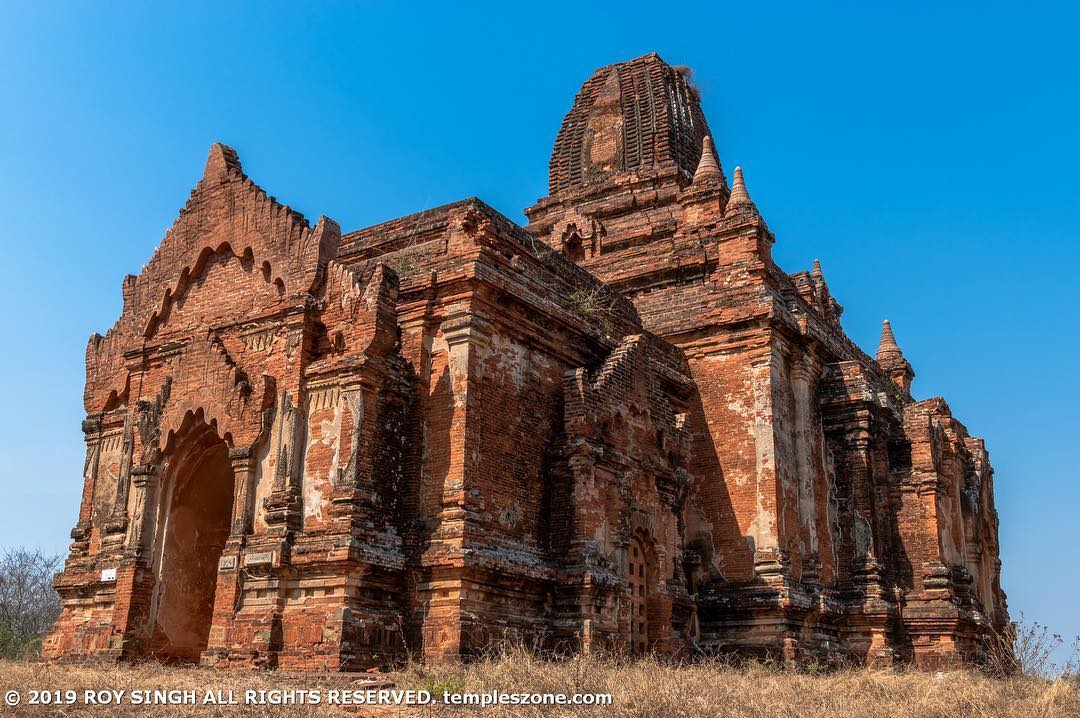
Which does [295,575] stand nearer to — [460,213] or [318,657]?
[318,657]

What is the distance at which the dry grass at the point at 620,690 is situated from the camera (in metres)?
8.84

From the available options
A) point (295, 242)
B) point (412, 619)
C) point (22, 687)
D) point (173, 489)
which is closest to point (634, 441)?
point (412, 619)

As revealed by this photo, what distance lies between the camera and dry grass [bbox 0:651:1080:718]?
29.0ft

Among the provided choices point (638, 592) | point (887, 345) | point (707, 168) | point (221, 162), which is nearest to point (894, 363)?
point (887, 345)

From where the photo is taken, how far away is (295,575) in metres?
12.6

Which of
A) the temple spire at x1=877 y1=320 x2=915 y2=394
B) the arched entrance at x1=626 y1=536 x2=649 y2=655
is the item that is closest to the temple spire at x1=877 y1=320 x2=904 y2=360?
the temple spire at x1=877 y1=320 x2=915 y2=394

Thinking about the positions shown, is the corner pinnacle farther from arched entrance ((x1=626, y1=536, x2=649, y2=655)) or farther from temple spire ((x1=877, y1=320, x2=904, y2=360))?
temple spire ((x1=877, y1=320, x2=904, y2=360))

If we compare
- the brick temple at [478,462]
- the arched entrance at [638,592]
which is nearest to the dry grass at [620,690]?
the brick temple at [478,462]

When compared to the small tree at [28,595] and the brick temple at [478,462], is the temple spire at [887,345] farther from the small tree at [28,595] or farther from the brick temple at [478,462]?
the small tree at [28,595]

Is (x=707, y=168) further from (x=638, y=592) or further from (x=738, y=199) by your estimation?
(x=638, y=592)

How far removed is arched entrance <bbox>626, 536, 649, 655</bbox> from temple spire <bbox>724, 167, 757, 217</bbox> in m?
7.86

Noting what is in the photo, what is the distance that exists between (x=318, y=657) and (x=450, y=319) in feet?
14.8

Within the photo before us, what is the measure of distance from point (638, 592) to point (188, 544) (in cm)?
646

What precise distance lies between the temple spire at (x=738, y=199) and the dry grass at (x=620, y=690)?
34.2 ft
